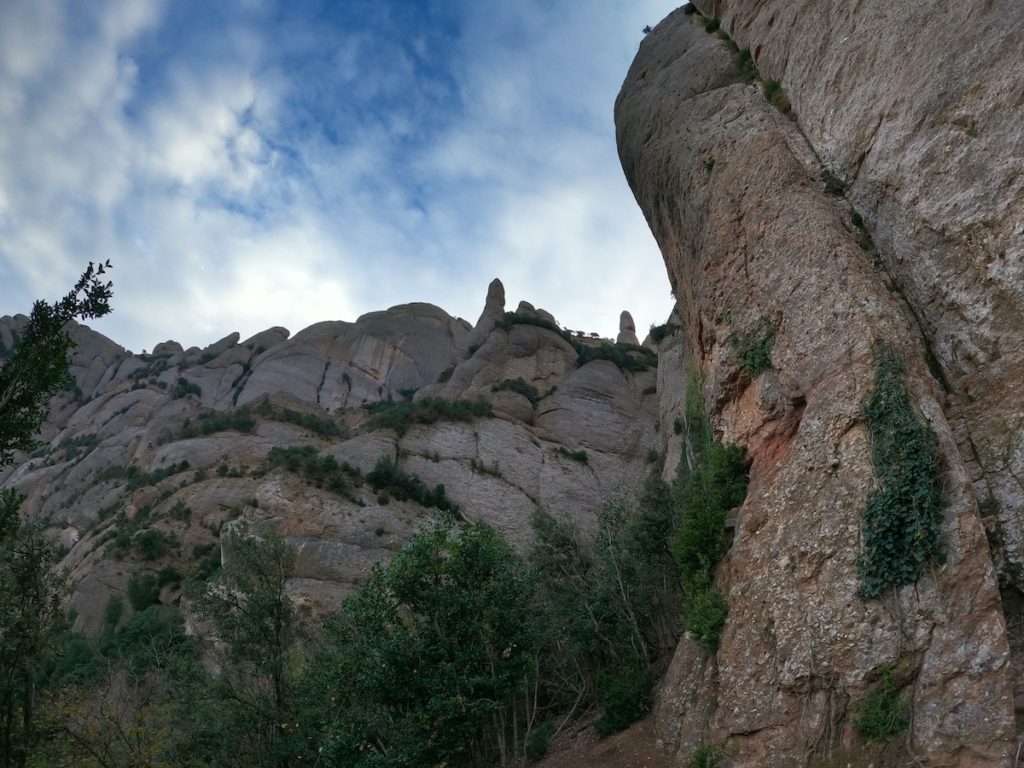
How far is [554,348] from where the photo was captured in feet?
205

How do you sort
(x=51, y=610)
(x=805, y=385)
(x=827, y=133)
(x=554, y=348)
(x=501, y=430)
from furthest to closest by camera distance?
(x=554, y=348)
(x=501, y=430)
(x=827, y=133)
(x=805, y=385)
(x=51, y=610)

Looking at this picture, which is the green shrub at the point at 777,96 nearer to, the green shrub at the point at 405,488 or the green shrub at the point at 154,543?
the green shrub at the point at 405,488

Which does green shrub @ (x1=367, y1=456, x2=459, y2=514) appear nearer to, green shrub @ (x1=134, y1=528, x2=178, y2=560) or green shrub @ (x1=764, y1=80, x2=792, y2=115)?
green shrub @ (x1=134, y1=528, x2=178, y2=560)

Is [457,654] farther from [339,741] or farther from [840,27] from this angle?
[840,27]

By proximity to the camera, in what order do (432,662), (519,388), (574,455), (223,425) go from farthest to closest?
(223,425), (519,388), (574,455), (432,662)

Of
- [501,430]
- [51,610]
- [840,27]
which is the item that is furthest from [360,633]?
[501,430]

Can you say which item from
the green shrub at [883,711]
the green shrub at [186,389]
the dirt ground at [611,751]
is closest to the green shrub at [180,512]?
the dirt ground at [611,751]

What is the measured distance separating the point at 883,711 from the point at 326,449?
132 feet

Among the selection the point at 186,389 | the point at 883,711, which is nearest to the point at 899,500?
the point at 883,711

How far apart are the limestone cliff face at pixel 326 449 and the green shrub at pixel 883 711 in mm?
19352

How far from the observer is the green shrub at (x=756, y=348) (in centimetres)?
1688

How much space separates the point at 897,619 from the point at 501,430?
39809mm

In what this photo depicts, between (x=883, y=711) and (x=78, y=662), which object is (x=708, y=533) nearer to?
(x=883, y=711)

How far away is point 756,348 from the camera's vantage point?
56.3 ft
